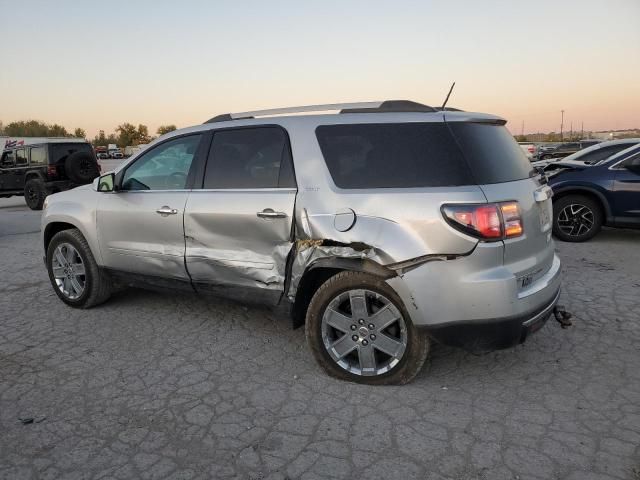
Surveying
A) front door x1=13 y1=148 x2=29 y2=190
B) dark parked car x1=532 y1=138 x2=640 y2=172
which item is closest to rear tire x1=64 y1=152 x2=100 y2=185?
front door x1=13 y1=148 x2=29 y2=190

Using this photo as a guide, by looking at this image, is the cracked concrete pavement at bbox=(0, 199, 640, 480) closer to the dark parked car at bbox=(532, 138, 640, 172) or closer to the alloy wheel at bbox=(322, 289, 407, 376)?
the alloy wheel at bbox=(322, 289, 407, 376)

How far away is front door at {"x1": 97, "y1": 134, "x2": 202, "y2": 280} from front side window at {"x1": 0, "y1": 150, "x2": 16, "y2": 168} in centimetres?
1286

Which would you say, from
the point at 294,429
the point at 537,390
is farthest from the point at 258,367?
the point at 537,390

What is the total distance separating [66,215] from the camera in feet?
14.7

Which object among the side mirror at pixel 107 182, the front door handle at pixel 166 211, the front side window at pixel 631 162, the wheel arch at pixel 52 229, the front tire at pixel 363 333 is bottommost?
the front tire at pixel 363 333

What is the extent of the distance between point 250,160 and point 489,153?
1.61 metres

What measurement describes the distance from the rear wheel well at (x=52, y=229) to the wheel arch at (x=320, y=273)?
2.65 metres

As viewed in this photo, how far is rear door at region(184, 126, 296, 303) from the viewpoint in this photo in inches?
127

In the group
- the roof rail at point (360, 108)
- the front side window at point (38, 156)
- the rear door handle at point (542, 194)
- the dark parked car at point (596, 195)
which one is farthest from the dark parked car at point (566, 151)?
the front side window at point (38, 156)

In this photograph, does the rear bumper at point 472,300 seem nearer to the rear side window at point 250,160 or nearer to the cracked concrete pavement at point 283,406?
the cracked concrete pavement at point 283,406

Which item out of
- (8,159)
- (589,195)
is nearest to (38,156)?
(8,159)

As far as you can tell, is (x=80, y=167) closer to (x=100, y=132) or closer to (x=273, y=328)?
(x=273, y=328)

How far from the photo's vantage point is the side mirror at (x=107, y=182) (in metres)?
4.12

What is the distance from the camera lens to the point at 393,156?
291 cm
